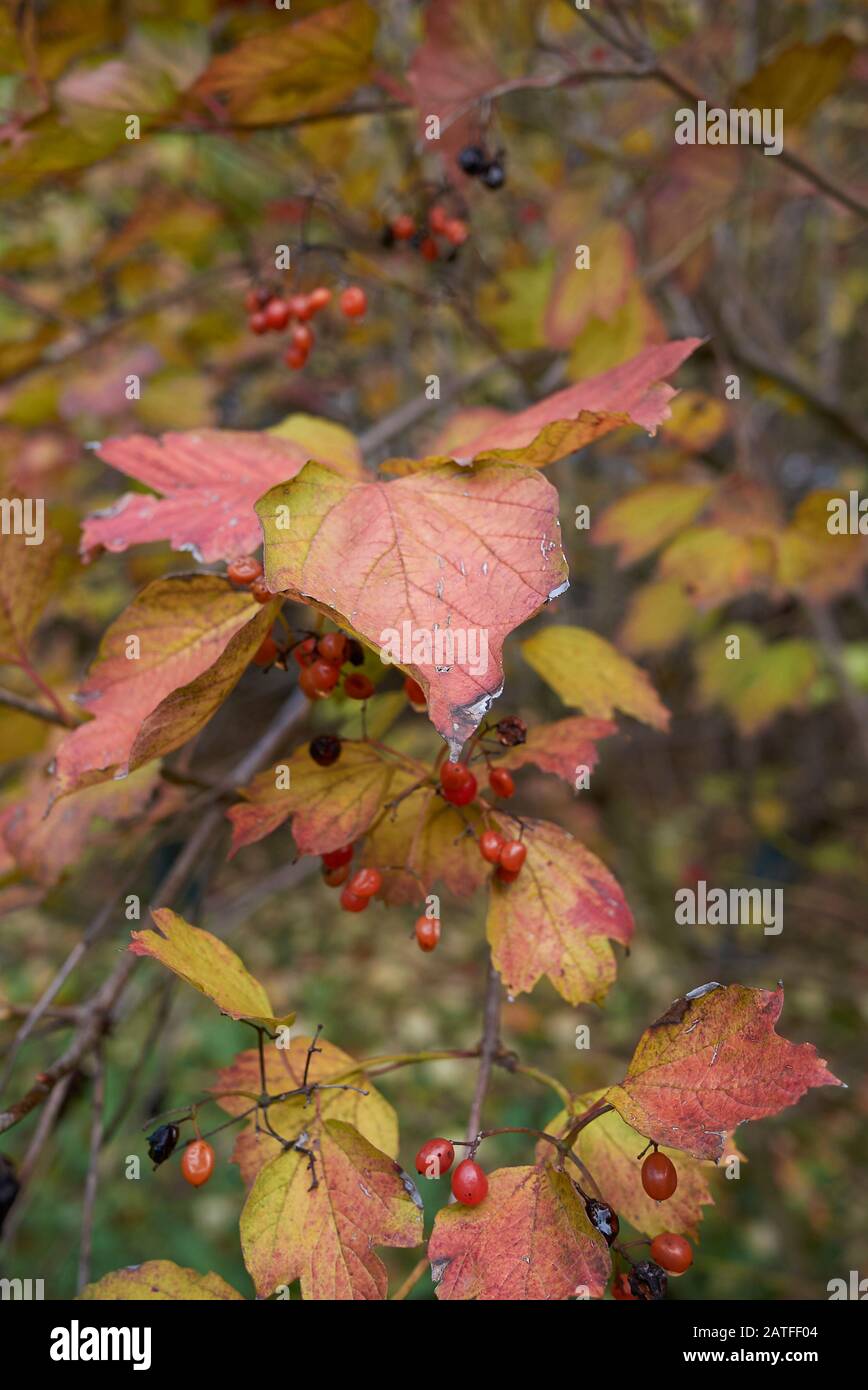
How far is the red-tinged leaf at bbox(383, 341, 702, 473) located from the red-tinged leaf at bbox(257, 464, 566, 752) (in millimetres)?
53

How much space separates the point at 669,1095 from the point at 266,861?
4304 millimetres

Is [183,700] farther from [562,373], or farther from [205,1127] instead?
[205,1127]

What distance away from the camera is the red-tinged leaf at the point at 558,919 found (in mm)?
828

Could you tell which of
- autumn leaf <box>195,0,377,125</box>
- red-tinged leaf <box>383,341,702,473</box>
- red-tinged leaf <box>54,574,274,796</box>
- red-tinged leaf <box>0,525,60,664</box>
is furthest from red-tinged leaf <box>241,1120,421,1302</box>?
autumn leaf <box>195,0,377,125</box>

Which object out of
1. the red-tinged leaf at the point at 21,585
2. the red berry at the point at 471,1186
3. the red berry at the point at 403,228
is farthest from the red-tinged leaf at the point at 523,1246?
the red berry at the point at 403,228

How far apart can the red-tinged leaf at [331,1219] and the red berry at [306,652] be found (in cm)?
41

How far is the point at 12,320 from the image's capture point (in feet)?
9.39

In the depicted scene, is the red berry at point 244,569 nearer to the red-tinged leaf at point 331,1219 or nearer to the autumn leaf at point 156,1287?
the red-tinged leaf at point 331,1219

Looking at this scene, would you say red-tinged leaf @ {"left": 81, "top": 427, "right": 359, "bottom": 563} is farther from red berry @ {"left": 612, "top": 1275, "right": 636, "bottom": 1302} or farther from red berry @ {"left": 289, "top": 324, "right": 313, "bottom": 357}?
red berry @ {"left": 612, "top": 1275, "right": 636, "bottom": 1302}

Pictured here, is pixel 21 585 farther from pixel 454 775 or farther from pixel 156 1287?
pixel 156 1287

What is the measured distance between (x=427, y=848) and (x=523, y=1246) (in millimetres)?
364

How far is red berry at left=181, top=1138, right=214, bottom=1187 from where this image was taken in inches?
32.1

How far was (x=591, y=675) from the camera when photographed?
1.10m

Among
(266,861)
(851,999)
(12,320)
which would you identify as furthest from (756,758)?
(12,320)
